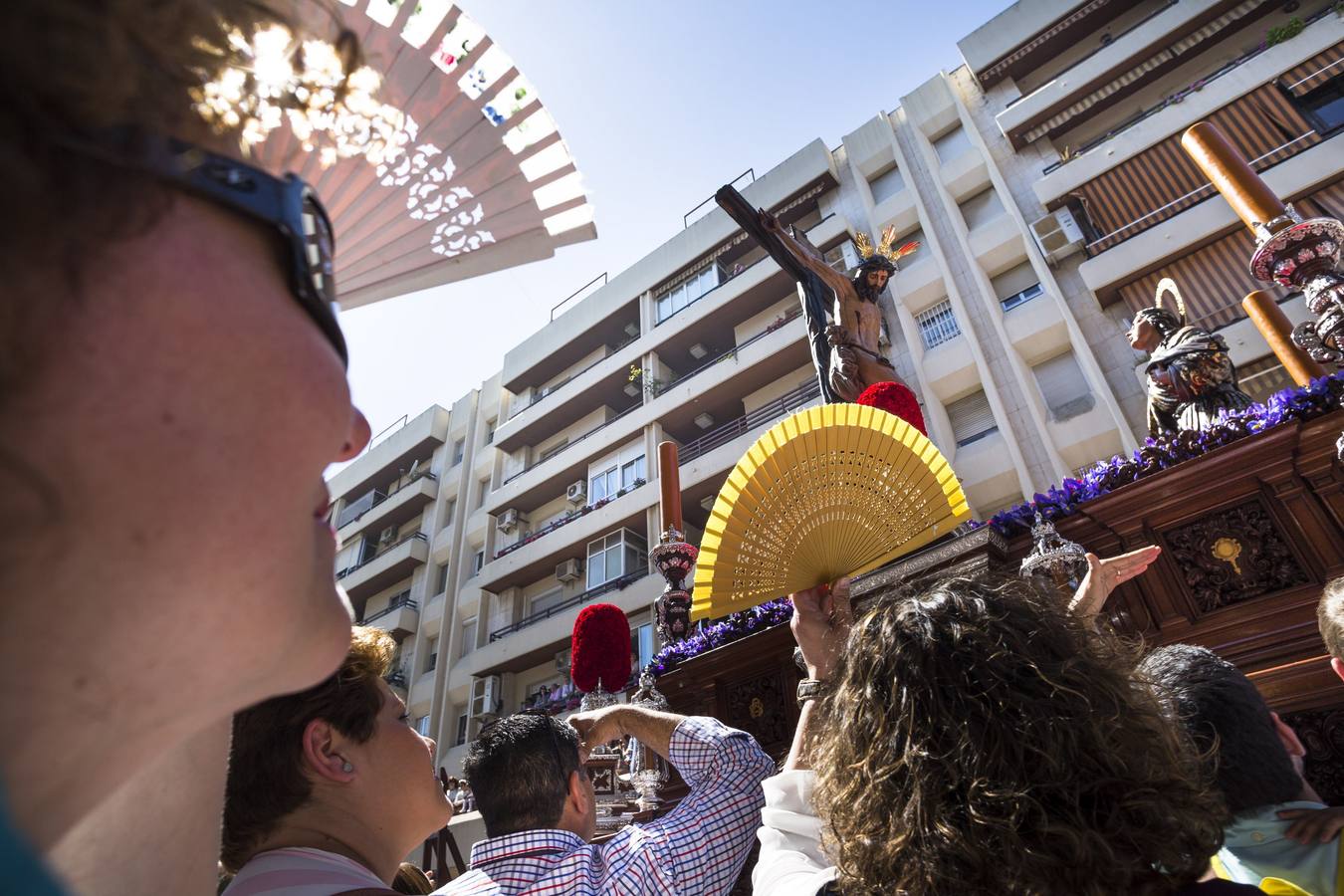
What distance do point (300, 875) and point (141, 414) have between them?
1.39 meters

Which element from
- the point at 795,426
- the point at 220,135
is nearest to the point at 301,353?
the point at 220,135

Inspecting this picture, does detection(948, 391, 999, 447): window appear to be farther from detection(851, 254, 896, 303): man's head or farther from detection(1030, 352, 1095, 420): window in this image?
detection(851, 254, 896, 303): man's head

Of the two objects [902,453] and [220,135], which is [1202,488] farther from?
[220,135]

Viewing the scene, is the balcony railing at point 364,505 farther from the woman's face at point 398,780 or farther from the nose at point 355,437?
the nose at point 355,437

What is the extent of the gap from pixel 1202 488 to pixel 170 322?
13.3ft

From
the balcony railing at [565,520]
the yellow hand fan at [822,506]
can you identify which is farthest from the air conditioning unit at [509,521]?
the yellow hand fan at [822,506]

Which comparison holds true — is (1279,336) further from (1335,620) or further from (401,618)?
(401,618)

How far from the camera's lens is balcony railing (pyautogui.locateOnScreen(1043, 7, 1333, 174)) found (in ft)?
41.8

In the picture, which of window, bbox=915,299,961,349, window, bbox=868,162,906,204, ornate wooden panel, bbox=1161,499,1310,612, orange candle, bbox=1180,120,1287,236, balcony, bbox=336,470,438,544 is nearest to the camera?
ornate wooden panel, bbox=1161,499,1310,612

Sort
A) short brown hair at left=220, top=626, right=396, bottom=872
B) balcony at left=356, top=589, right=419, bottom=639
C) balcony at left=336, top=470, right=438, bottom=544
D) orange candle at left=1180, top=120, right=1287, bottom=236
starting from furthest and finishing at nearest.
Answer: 1. balcony at left=336, top=470, right=438, bottom=544
2. balcony at left=356, top=589, right=419, bottom=639
3. orange candle at left=1180, top=120, right=1287, bottom=236
4. short brown hair at left=220, top=626, right=396, bottom=872

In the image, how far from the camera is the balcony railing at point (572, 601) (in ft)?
57.9

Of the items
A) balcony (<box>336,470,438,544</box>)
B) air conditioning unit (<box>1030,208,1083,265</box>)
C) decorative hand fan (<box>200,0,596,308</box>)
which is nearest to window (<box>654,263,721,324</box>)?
air conditioning unit (<box>1030,208,1083,265</box>)

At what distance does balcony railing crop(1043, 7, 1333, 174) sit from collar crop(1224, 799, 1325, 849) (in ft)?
52.6

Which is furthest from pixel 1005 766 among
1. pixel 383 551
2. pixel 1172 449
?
pixel 383 551
